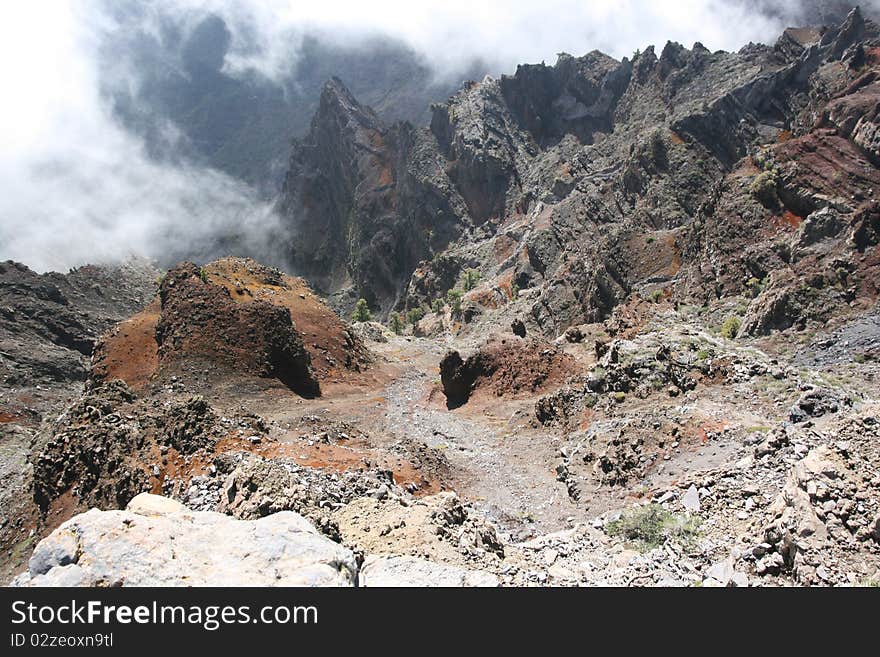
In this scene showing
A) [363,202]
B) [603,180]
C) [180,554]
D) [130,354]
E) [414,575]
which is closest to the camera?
[180,554]

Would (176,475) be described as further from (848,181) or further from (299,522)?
(848,181)

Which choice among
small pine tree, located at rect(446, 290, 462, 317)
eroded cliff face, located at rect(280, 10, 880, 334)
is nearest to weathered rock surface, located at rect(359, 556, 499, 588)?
eroded cliff face, located at rect(280, 10, 880, 334)

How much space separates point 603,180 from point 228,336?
80.8 m

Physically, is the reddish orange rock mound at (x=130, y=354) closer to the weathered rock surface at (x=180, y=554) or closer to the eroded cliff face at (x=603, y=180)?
the weathered rock surface at (x=180, y=554)

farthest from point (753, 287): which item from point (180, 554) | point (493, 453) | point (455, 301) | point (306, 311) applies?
point (455, 301)

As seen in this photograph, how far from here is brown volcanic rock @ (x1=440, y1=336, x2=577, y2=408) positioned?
3366cm

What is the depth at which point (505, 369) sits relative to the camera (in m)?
35.3

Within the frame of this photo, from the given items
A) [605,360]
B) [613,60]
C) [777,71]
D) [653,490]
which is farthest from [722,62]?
[653,490]

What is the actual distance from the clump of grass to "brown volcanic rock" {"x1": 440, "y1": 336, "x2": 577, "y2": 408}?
61.7 ft

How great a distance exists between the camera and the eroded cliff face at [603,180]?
3878 cm

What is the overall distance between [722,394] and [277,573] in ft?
60.3

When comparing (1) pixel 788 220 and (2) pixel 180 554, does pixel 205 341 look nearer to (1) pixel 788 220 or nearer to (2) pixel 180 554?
(2) pixel 180 554

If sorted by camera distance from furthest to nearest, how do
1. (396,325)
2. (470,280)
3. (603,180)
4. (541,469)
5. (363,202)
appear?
(363,202)
(470,280)
(603,180)
(396,325)
(541,469)

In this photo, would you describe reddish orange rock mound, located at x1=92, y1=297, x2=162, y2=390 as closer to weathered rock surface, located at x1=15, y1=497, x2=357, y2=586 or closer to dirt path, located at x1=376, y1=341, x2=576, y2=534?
dirt path, located at x1=376, y1=341, x2=576, y2=534
